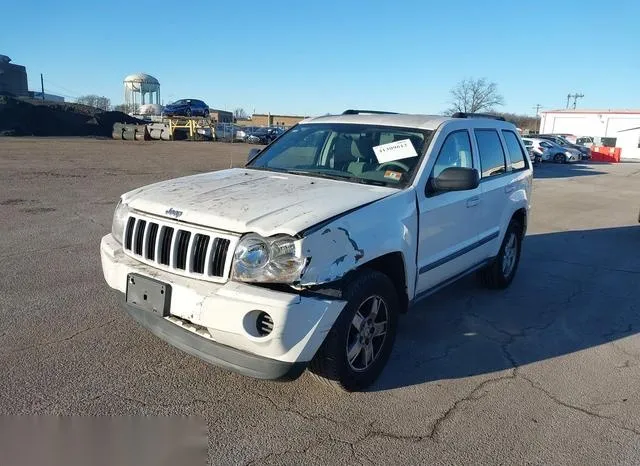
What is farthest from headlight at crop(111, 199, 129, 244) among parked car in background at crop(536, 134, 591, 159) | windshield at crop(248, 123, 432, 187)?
parked car in background at crop(536, 134, 591, 159)

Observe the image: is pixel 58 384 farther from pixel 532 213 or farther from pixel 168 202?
pixel 532 213

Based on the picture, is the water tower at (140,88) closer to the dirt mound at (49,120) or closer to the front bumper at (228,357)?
the dirt mound at (49,120)

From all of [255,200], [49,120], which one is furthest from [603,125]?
[255,200]

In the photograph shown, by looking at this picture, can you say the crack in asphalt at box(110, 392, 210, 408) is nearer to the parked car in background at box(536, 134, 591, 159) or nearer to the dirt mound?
the parked car in background at box(536, 134, 591, 159)

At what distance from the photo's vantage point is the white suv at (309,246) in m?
2.70

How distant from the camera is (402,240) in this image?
341cm

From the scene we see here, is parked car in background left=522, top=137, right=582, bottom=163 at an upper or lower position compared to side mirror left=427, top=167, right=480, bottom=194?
lower

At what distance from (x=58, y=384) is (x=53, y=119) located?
50672 millimetres

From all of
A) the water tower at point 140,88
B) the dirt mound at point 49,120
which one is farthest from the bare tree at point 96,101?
the dirt mound at point 49,120

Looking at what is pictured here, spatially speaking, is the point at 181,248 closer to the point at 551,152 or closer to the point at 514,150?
the point at 514,150

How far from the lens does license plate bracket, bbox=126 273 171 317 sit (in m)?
2.87

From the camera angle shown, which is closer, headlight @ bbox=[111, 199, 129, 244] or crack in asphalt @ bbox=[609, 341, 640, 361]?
headlight @ bbox=[111, 199, 129, 244]

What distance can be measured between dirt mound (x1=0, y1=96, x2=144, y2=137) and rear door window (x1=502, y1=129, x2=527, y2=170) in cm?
4445

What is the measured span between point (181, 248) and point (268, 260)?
0.58 m
